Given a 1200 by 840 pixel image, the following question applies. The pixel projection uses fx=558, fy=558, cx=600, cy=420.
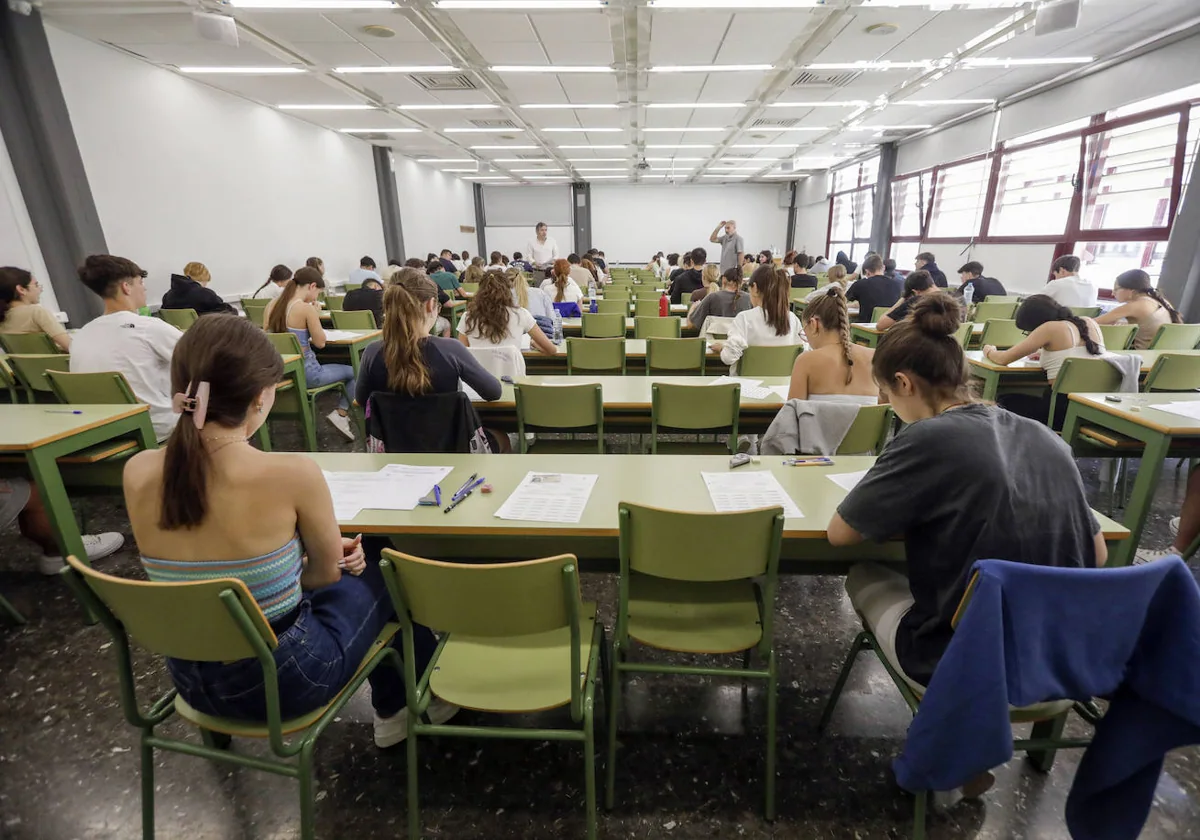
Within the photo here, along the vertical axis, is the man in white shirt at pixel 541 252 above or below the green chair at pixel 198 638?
above

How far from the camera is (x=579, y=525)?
1433 mm

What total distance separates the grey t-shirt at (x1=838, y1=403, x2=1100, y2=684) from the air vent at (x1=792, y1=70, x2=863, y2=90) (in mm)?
6444

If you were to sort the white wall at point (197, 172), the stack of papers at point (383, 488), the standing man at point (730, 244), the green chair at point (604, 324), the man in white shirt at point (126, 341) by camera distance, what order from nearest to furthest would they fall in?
1. the stack of papers at point (383, 488)
2. the man in white shirt at point (126, 341)
3. the green chair at point (604, 324)
4. the white wall at point (197, 172)
5. the standing man at point (730, 244)

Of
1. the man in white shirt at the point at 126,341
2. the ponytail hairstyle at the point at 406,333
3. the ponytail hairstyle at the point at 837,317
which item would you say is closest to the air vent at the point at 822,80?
the ponytail hairstyle at the point at 837,317

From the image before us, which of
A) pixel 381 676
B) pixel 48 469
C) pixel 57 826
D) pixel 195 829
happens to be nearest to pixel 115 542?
pixel 48 469

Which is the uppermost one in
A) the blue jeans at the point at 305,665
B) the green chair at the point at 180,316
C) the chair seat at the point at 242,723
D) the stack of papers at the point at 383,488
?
the green chair at the point at 180,316

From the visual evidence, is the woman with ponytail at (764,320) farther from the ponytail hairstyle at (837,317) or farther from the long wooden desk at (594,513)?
the long wooden desk at (594,513)

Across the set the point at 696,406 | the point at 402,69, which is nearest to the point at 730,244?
the point at 402,69

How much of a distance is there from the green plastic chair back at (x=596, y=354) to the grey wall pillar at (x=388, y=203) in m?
9.10

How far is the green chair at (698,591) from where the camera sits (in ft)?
4.17

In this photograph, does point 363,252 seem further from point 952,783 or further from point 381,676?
point 952,783

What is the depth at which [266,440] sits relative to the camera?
346cm

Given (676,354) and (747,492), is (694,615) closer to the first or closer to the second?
(747,492)

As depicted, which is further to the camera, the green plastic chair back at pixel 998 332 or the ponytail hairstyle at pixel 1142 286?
the green plastic chair back at pixel 998 332
